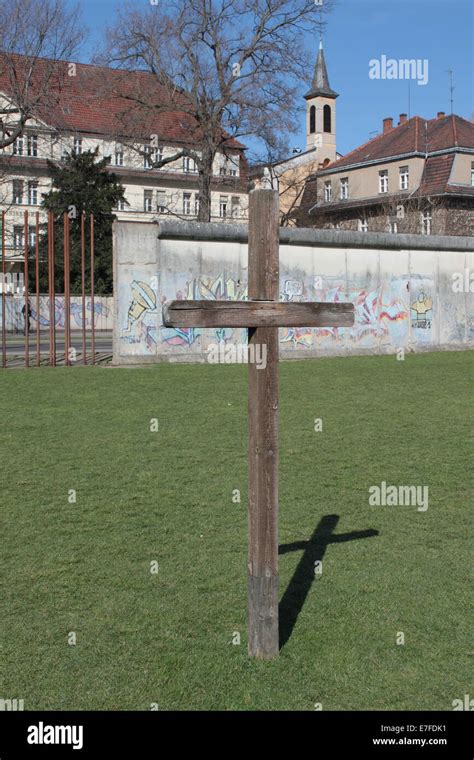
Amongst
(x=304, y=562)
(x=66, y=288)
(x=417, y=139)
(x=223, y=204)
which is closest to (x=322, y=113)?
(x=223, y=204)

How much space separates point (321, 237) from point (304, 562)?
64.4 ft

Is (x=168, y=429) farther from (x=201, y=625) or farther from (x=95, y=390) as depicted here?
(x=201, y=625)

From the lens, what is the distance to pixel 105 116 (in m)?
65.6

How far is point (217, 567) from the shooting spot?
598 cm

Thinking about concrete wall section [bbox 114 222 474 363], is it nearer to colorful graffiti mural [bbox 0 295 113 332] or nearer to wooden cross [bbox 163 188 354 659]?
wooden cross [bbox 163 188 354 659]

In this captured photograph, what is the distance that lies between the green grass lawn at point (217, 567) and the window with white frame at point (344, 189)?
60035 mm

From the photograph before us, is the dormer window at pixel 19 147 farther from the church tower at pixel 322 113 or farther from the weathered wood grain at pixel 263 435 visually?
the weathered wood grain at pixel 263 435

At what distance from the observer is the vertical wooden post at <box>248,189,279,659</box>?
4.29 meters

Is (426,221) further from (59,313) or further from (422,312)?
(422,312)

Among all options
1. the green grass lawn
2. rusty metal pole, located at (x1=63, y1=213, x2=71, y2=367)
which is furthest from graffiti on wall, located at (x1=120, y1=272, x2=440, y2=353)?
the green grass lawn

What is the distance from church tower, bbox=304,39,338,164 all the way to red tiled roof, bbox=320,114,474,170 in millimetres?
21986

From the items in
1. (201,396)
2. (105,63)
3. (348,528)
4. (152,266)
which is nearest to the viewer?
(348,528)

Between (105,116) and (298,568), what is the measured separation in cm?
6406
